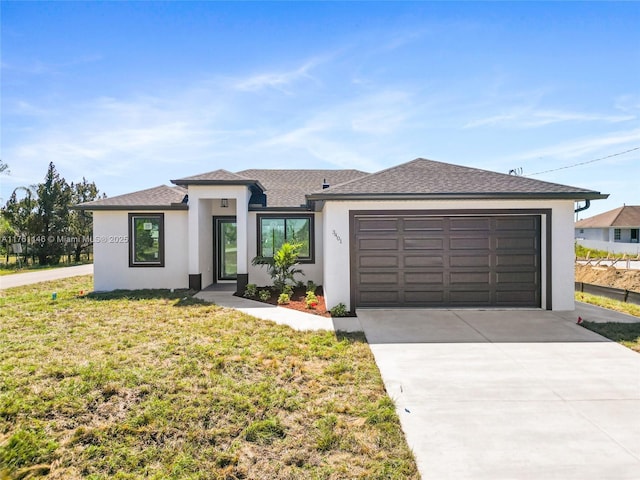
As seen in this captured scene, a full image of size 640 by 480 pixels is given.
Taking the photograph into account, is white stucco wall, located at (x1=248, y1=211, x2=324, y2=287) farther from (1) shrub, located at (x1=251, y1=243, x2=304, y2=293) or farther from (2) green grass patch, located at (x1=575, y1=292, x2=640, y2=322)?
(2) green grass patch, located at (x1=575, y1=292, x2=640, y2=322)

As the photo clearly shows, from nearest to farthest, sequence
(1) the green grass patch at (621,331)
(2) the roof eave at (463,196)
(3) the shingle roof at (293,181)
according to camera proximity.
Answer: (1) the green grass patch at (621,331)
(2) the roof eave at (463,196)
(3) the shingle roof at (293,181)

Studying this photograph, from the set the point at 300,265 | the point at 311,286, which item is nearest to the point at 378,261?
the point at 311,286

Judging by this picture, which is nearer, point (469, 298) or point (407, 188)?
point (407, 188)

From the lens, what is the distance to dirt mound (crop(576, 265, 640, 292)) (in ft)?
42.4

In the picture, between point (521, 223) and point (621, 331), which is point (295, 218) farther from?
point (621, 331)

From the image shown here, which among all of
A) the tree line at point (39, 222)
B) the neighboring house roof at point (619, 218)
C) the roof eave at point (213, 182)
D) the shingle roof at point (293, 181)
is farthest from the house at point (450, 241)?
the neighboring house roof at point (619, 218)

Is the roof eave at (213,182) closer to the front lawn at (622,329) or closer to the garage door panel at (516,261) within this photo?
the garage door panel at (516,261)

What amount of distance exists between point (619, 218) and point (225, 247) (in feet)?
128

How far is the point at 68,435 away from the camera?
319 centimetres

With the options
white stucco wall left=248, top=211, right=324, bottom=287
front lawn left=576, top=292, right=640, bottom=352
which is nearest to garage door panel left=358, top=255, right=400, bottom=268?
white stucco wall left=248, top=211, right=324, bottom=287

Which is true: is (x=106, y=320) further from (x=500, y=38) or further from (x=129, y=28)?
(x=500, y=38)

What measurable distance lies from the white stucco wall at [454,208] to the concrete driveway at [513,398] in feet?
4.97

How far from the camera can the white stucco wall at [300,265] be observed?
11.7m

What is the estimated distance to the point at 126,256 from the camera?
11.2 meters
